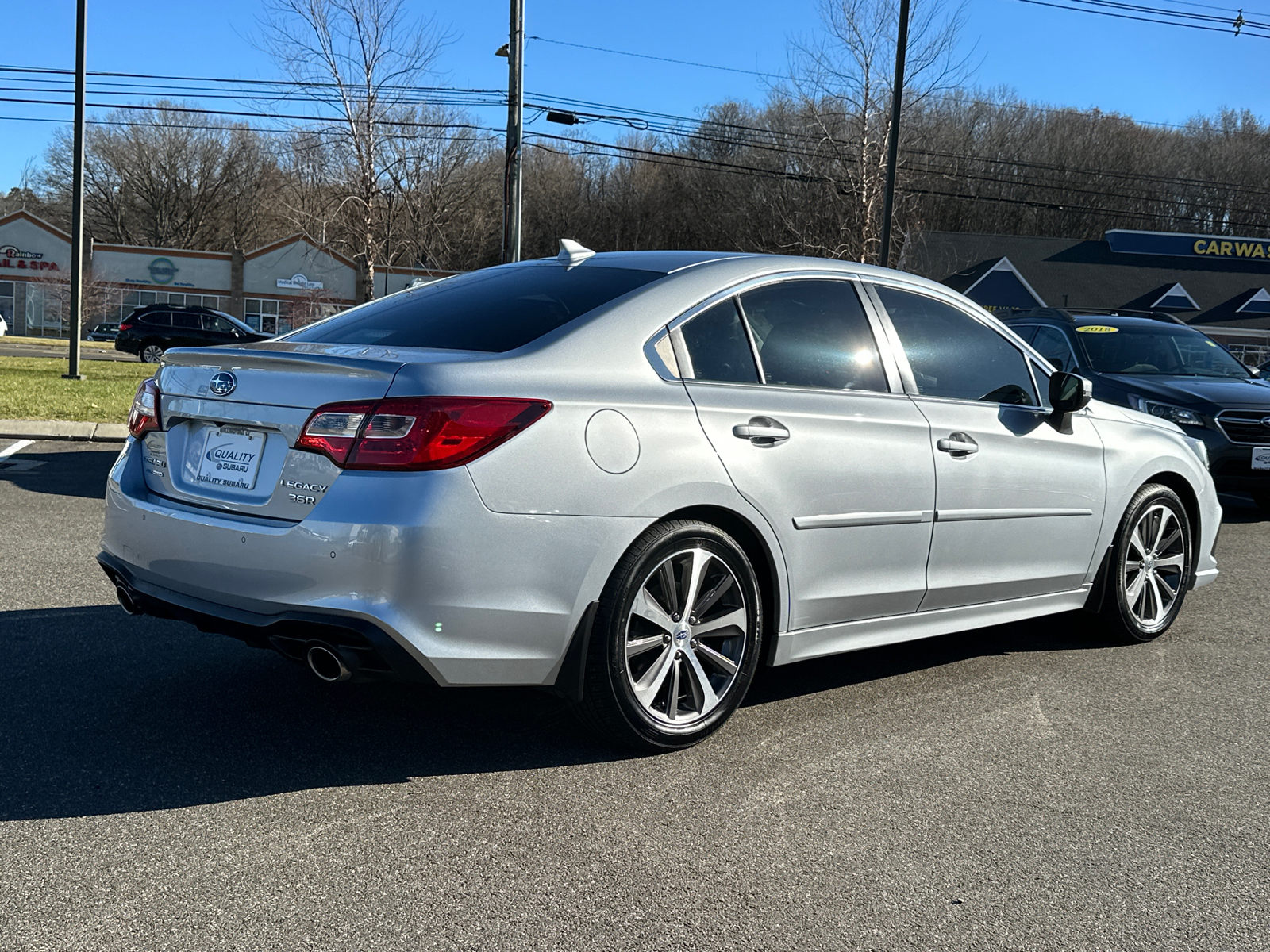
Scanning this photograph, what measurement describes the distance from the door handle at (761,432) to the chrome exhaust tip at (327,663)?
144 cm

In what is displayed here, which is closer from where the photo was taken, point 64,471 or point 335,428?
point 335,428

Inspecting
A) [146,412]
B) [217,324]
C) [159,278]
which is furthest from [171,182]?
[146,412]

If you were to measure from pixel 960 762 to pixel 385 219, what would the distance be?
112 ft

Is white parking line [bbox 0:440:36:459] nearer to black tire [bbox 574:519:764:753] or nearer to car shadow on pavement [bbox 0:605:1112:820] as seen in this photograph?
car shadow on pavement [bbox 0:605:1112:820]

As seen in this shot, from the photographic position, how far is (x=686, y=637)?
3885mm

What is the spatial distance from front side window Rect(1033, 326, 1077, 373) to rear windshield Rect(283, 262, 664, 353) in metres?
7.09

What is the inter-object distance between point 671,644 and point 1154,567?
310 centimetres

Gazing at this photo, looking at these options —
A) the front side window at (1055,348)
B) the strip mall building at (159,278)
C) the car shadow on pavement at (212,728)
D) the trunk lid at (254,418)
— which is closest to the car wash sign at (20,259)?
the strip mall building at (159,278)

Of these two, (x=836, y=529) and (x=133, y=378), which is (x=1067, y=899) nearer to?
(x=836, y=529)

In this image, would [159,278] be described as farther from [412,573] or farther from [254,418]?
[412,573]

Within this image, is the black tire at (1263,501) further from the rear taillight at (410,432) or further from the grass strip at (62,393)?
the grass strip at (62,393)

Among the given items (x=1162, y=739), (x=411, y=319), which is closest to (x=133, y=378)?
(x=411, y=319)

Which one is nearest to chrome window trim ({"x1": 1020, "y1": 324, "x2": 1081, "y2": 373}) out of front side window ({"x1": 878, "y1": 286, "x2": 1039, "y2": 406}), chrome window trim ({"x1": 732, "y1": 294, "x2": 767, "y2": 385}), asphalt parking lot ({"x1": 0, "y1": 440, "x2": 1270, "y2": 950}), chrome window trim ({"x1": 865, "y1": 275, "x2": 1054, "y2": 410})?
chrome window trim ({"x1": 865, "y1": 275, "x2": 1054, "y2": 410})

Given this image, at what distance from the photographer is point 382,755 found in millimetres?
3771
